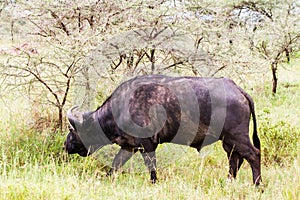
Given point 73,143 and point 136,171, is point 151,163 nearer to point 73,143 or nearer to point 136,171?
point 136,171

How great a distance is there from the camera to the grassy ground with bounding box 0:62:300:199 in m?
3.95

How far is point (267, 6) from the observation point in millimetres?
16656

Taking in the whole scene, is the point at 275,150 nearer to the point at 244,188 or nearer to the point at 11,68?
the point at 244,188

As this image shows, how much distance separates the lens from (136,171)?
18.7 feet

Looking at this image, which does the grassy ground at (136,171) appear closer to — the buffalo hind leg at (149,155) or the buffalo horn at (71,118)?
the buffalo hind leg at (149,155)

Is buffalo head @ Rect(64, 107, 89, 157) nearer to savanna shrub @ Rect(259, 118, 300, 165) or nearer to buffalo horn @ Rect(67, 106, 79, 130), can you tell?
buffalo horn @ Rect(67, 106, 79, 130)

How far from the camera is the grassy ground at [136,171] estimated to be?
395cm

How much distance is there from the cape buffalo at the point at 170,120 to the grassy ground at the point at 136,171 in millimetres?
287

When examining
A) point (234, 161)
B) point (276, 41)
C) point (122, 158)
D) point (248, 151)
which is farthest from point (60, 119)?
point (276, 41)

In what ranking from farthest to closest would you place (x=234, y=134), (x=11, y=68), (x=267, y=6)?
(x=267, y=6)
(x=11, y=68)
(x=234, y=134)

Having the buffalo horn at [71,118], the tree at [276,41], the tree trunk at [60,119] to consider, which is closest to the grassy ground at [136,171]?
the tree trunk at [60,119]

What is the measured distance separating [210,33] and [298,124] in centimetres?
238

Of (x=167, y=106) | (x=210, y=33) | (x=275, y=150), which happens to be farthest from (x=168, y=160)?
(x=210, y=33)

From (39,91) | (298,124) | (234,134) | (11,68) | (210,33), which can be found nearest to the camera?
(234,134)
